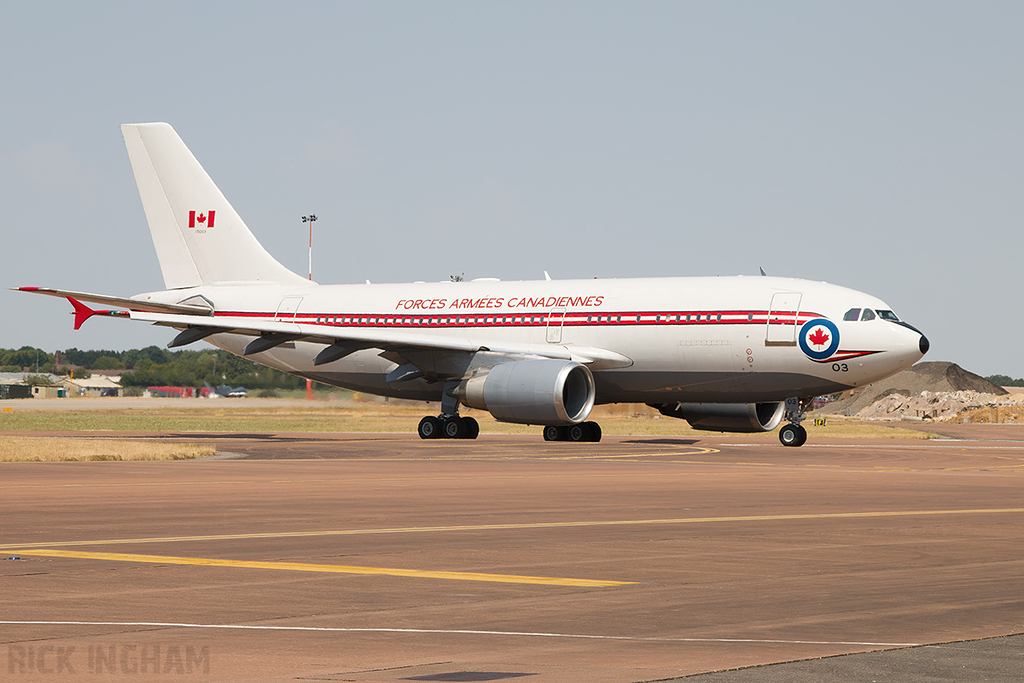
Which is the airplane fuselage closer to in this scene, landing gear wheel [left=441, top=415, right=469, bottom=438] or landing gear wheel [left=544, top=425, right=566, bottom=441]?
landing gear wheel [left=441, top=415, right=469, bottom=438]

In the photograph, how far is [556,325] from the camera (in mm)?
37656

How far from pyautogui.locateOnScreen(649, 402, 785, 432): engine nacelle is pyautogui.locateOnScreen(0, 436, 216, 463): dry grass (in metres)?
15.0

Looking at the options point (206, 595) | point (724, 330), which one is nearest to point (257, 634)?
point (206, 595)

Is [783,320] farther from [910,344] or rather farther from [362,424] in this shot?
[362,424]

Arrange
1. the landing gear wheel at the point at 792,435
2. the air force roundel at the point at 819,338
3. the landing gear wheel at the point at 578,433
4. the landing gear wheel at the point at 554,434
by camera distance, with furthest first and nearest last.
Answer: the landing gear wheel at the point at 554,434 < the landing gear wheel at the point at 578,433 < the landing gear wheel at the point at 792,435 < the air force roundel at the point at 819,338

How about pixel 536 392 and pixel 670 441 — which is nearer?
pixel 536 392

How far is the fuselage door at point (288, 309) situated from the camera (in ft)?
138

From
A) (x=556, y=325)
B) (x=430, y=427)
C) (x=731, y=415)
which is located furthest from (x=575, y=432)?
(x=731, y=415)

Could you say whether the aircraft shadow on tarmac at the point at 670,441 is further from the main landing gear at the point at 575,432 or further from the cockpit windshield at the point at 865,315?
the cockpit windshield at the point at 865,315

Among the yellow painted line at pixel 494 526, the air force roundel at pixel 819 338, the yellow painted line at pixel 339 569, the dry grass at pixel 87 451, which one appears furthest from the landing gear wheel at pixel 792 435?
the yellow painted line at pixel 339 569

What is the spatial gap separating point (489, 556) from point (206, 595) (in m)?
3.04

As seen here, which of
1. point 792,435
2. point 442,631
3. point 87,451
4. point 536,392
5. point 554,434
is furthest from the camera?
point 554,434

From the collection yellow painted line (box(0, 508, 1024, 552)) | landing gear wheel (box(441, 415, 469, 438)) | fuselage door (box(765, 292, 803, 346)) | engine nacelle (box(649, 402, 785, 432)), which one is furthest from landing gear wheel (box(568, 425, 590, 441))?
yellow painted line (box(0, 508, 1024, 552))

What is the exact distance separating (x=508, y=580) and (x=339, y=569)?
1.44 metres
